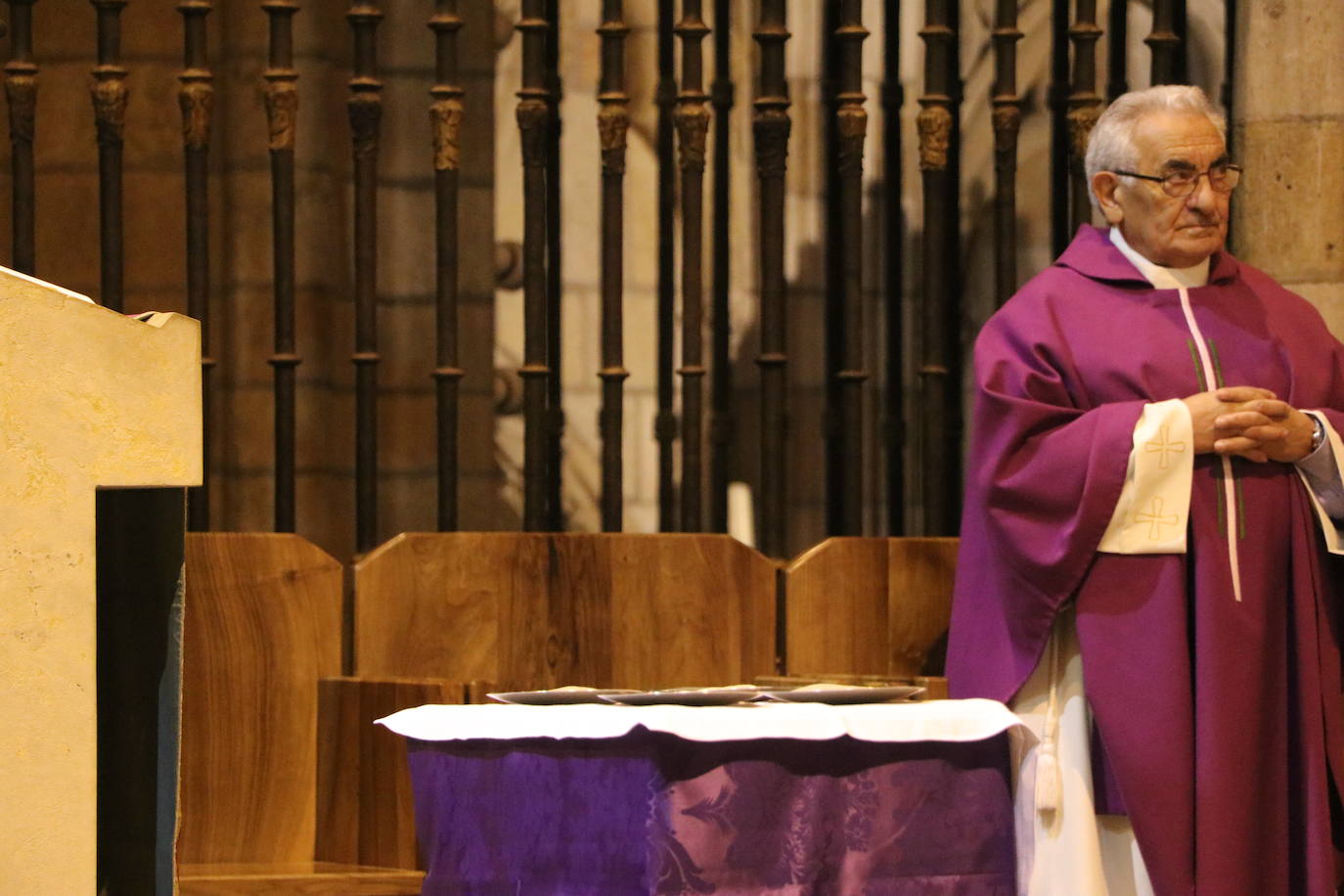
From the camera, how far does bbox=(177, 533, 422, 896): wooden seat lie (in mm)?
3984

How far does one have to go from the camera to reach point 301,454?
5.32 meters

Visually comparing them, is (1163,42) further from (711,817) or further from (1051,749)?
(711,817)

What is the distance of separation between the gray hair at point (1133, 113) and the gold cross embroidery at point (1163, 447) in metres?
0.59

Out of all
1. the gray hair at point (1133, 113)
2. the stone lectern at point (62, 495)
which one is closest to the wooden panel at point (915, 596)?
the gray hair at point (1133, 113)

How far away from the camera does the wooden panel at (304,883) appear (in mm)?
3762

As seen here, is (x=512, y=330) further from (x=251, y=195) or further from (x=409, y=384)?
(x=251, y=195)

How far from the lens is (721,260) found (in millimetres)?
5254

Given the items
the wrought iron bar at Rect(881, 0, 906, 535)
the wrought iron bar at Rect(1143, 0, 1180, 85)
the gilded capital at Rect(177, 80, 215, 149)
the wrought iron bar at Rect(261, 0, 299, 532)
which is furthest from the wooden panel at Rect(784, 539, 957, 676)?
the gilded capital at Rect(177, 80, 215, 149)

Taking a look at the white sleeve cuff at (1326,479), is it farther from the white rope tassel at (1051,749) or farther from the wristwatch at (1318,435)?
the white rope tassel at (1051,749)

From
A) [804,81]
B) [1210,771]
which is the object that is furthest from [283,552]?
A: [804,81]

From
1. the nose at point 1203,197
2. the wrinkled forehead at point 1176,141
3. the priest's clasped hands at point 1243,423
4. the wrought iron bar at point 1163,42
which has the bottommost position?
the priest's clasped hands at point 1243,423

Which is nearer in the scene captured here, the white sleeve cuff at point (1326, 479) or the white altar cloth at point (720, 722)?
the white altar cloth at point (720, 722)

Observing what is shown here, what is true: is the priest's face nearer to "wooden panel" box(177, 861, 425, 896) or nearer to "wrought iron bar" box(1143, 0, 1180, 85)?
"wrought iron bar" box(1143, 0, 1180, 85)

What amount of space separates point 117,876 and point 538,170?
231 centimetres
